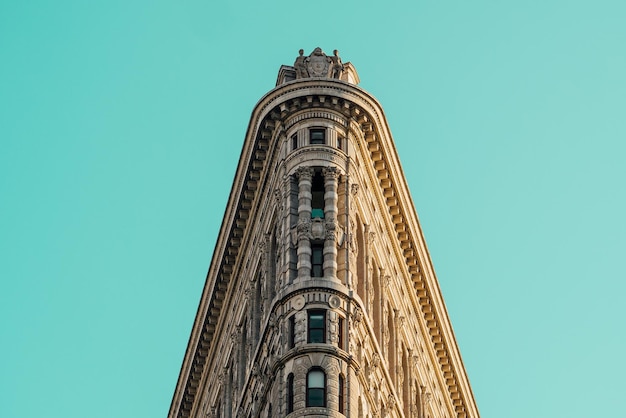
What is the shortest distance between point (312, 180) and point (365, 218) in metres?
3.95

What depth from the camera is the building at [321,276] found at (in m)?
82.6

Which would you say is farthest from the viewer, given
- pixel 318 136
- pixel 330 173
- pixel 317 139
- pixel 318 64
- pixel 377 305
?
pixel 318 64

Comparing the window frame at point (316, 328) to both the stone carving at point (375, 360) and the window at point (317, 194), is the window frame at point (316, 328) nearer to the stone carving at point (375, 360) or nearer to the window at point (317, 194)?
the stone carving at point (375, 360)

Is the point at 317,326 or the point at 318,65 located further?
the point at 318,65

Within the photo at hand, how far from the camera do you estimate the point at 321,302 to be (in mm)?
83312

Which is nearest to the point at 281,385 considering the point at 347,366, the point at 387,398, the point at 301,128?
the point at 347,366

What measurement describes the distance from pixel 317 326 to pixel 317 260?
4010 millimetres

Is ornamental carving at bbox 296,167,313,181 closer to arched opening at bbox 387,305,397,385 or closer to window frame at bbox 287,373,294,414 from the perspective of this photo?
arched opening at bbox 387,305,397,385

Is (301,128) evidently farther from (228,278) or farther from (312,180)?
(228,278)

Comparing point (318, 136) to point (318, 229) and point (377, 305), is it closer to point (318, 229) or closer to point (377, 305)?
point (318, 229)

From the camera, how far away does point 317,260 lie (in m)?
85.5

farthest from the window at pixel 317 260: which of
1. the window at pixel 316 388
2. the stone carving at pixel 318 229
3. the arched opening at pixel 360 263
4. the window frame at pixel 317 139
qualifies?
the window frame at pixel 317 139

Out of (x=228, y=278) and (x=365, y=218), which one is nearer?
(x=365, y=218)

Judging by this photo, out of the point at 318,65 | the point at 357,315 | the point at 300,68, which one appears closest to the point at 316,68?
the point at 318,65
